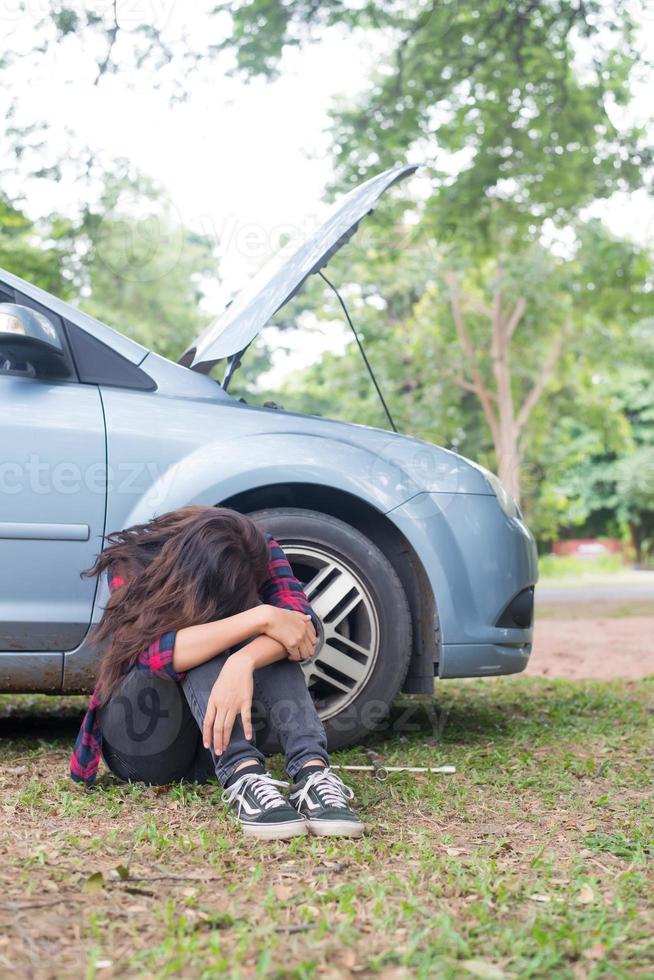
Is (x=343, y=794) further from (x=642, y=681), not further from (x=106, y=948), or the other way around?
(x=642, y=681)

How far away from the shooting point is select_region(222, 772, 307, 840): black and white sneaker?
2496 mm

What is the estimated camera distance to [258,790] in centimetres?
→ 258

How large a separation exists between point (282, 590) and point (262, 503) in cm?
75

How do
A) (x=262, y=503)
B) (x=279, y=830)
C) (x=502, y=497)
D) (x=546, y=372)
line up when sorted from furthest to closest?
1. (x=546, y=372)
2. (x=502, y=497)
3. (x=262, y=503)
4. (x=279, y=830)

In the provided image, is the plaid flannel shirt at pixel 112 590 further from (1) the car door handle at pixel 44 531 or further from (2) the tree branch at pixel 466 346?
(2) the tree branch at pixel 466 346

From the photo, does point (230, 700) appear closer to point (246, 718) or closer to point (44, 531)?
point (246, 718)

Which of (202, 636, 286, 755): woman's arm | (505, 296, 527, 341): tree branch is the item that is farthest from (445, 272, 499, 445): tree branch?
(202, 636, 286, 755): woman's arm

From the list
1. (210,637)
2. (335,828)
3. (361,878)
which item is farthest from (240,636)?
(361,878)

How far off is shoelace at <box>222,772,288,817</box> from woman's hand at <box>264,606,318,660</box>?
0.34 m

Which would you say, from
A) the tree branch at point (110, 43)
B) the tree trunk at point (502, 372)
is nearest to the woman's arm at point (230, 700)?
the tree branch at point (110, 43)

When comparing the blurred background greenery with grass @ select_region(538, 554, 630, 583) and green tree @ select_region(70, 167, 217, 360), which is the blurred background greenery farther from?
grass @ select_region(538, 554, 630, 583)

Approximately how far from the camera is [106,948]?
1805 mm

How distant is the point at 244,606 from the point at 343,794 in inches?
22.9

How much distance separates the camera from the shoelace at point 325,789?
101 inches
